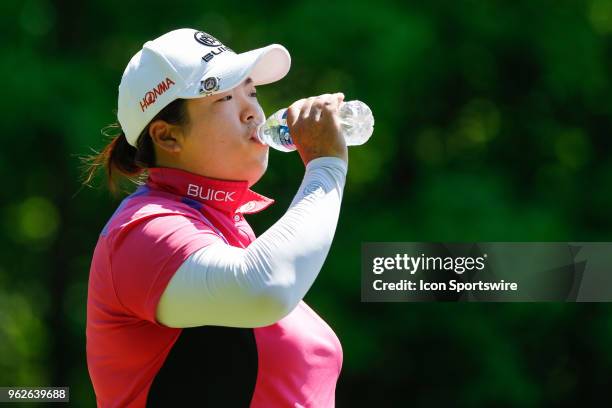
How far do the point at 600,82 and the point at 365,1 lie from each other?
1953 millimetres

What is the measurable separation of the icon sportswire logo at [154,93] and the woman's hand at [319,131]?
0.30 meters

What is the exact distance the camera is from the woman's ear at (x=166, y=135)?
7.71 ft

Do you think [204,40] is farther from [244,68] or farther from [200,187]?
[200,187]

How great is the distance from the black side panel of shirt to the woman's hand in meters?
0.38

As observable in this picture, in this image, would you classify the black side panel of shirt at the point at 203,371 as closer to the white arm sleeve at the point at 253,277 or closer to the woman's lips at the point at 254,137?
the white arm sleeve at the point at 253,277

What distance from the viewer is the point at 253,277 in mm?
1927

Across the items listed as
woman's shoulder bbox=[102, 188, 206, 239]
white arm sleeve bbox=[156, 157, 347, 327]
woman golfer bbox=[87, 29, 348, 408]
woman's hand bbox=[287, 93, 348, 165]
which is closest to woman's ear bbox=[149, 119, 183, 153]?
woman golfer bbox=[87, 29, 348, 408]

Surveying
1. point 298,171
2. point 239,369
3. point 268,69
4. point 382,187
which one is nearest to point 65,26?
point 298,171

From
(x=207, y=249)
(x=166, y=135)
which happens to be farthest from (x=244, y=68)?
(x=207, y=249)

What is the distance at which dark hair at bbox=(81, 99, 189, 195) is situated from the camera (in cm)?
234

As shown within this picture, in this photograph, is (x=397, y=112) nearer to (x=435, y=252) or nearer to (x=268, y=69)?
(x=435, y=252)

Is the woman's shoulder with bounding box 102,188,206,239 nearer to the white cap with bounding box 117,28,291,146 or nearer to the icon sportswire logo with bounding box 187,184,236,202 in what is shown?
the icon sportswire logo with bounding box 187,184,236,202

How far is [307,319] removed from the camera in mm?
2354

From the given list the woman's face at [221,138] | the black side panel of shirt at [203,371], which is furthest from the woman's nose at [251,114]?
the black side panel of shirt at [203,371]
